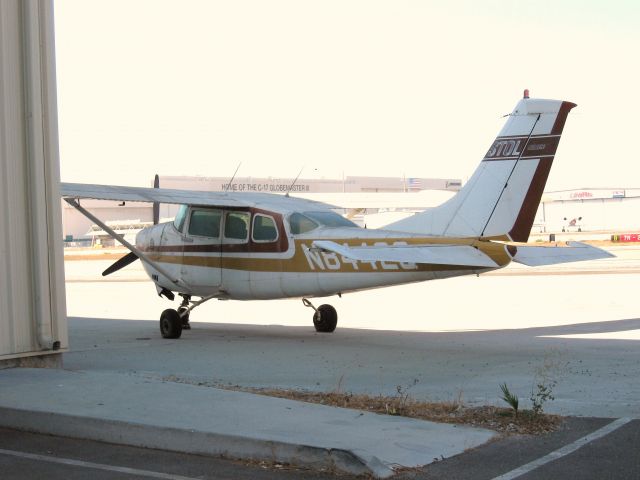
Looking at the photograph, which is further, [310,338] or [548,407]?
[310,338]

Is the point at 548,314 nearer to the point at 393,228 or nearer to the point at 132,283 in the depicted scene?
the point at 393,228

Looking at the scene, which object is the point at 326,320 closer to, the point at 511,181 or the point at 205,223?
the point at 205,223

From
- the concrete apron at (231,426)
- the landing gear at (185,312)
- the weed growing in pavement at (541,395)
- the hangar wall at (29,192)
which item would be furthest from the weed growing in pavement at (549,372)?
the landing gear at (185,312)

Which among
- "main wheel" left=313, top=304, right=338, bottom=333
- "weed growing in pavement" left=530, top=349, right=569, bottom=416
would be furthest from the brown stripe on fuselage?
"weed growing in pavement" left=530, top=349, right=569, bottom=416

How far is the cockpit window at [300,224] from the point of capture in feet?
50.0

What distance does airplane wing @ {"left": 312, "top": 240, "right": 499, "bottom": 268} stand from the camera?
1289 centimetres

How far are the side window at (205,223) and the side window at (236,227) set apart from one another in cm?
23

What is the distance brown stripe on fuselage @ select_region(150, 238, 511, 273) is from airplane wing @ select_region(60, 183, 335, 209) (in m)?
1.06

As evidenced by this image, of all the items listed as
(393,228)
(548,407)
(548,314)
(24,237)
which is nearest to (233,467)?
(548,407)

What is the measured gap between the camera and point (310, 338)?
15656 mm

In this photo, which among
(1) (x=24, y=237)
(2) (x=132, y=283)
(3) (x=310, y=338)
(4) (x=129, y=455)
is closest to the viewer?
(4) (x=129, y=455)

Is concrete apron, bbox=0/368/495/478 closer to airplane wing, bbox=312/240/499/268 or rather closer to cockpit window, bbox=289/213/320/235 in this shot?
airplane wing, bbox=312/240/499/268

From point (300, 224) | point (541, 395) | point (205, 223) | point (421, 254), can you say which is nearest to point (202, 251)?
point (205, 223)

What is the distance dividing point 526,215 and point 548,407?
6084 millimetres
